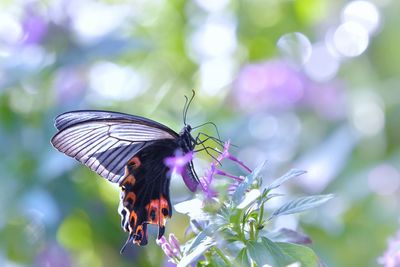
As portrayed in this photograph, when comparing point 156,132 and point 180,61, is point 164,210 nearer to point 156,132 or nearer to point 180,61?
point 156,132

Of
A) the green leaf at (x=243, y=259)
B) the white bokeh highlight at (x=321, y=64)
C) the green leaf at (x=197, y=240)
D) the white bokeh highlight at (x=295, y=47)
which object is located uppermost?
the white bokeh highlight at (x=295, y=47)

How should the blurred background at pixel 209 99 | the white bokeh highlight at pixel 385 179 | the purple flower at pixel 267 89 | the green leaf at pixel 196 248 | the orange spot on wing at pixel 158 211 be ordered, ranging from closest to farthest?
the green leaf at pixel 196 248, the orange spot on wing at pixel 158 211, the blurred background at pixel 209 99, the white bokeh highlight at pixel 385 179, the purple flower at pixel 267 89

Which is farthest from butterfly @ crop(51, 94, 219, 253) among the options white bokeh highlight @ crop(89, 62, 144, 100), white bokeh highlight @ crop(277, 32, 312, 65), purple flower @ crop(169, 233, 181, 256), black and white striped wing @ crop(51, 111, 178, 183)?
white bokeh highlight @ crop(277, 32, 312, 65)

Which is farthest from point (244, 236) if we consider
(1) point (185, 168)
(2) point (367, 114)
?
(2) point (367, 114)

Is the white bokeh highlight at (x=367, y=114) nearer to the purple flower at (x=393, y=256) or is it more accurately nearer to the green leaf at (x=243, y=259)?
the purple flower at (x=393, y=256)

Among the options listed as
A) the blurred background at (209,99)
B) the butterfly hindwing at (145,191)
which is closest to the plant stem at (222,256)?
the butterfly hindwing at (145,191)

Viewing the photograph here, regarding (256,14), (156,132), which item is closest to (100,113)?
(156,132)
